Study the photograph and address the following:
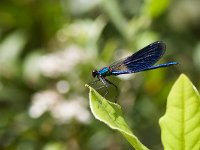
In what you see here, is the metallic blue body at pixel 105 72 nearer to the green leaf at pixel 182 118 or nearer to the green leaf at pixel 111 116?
the green leaf at pixel 111 116

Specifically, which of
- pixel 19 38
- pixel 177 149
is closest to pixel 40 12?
pixel 19 38

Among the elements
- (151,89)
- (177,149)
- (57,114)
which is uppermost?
(57,114)

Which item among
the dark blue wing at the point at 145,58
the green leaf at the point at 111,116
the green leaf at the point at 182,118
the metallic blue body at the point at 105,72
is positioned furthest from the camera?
the metallic blue body at the point at 105,72

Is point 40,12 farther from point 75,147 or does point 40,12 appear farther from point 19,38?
point 75,147

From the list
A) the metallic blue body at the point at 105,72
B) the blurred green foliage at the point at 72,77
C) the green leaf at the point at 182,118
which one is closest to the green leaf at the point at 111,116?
the green leaf at the point at 182,118

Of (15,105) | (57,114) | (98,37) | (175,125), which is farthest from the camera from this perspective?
(15,105)

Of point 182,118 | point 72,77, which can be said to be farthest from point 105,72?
point 182,118
